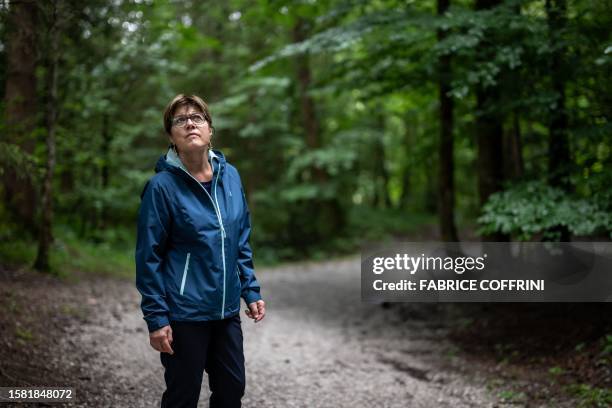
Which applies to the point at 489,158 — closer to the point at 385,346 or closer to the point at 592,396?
the point at 385,346

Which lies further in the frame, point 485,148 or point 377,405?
point 485,148

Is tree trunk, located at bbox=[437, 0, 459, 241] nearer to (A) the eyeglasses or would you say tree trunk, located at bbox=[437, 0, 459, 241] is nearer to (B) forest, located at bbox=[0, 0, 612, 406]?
(B) forest, located at bbox=[0, 0, 612, 406]

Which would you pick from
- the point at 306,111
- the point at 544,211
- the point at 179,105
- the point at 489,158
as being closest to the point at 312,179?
the point at 306,111

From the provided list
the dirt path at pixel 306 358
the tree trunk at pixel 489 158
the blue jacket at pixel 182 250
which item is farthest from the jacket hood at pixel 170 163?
the tree trunk at pixel 489 158

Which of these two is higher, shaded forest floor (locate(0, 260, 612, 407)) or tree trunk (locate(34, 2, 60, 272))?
tree trunk (locate(34, 2, 60, 272))

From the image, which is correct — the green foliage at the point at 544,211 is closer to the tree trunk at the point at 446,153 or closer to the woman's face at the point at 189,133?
the tree trunk at the point at 446,153

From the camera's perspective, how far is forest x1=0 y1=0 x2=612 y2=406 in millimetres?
5820

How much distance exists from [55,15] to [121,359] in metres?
4.47

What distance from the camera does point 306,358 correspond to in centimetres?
662

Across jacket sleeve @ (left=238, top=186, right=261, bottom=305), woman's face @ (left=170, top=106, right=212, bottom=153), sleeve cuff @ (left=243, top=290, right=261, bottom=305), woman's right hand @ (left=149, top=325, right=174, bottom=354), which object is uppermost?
woman's face @ (left=170, top=106, right=212, bottom=153)

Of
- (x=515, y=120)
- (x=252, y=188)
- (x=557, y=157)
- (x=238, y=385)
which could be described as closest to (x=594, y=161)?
(x=557, y=157)

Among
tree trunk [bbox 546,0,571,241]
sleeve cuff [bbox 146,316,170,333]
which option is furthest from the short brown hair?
tree trunk [bbox 546,0,571,241]

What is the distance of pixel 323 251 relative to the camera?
17188 millimetres

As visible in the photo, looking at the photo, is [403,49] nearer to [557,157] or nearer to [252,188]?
[557,157]
